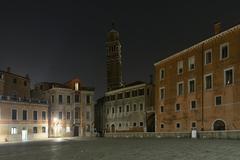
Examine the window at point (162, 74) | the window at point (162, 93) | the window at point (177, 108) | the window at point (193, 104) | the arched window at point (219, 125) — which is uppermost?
the window at point (162, 74)

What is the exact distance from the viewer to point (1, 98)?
58531 mm

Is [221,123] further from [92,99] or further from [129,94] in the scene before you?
[92,99]

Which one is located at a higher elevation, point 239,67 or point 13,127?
point 239,67

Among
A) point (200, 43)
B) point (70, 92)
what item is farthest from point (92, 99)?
point (200, 43)

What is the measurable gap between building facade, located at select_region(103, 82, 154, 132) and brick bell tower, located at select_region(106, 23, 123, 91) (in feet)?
53.0

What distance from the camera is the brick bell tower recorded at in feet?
328

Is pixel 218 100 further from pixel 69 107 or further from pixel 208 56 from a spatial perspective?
pixel 69 107

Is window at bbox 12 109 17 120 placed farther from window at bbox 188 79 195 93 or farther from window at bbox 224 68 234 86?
window at bbox 224 68 234 86

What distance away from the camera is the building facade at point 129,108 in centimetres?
6819

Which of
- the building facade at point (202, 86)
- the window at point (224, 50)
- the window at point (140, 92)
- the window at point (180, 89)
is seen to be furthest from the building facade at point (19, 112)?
the window at point (224, 50)

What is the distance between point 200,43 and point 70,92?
39.0 metres

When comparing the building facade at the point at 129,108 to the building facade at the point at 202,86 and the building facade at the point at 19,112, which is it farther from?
the building facade at the point at 19,112

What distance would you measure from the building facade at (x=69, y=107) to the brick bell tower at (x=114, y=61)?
65.7 feet

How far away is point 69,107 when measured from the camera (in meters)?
76.1
